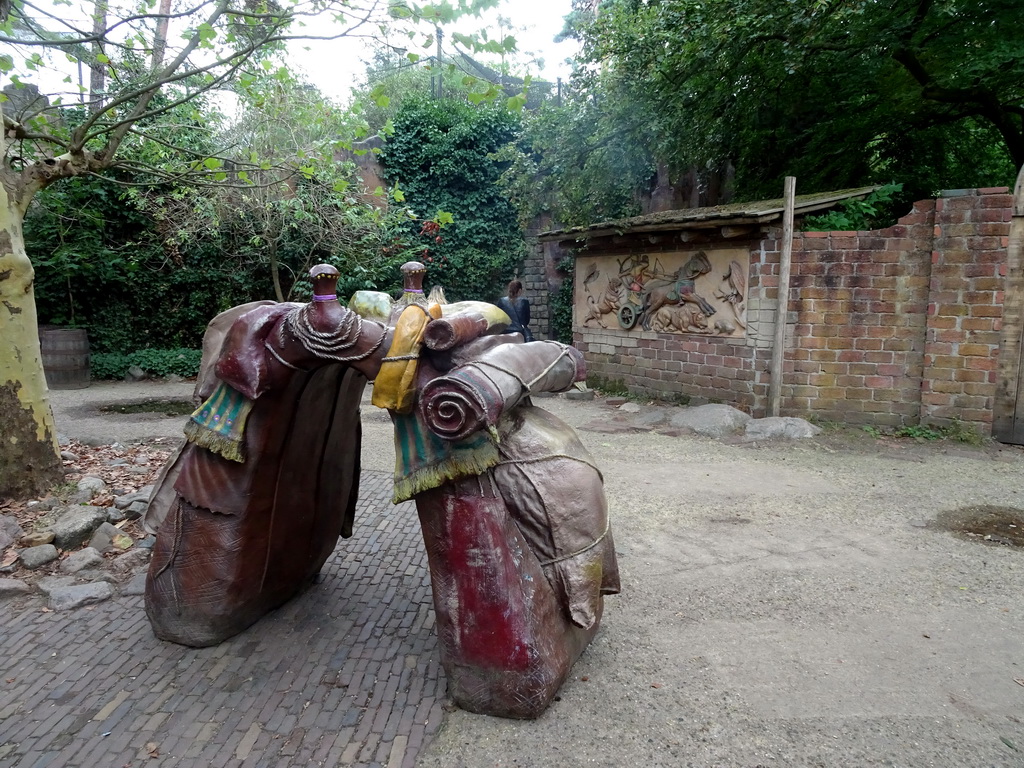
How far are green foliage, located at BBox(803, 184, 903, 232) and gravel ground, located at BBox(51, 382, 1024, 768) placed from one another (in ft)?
10.4

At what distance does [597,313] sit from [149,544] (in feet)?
24.8

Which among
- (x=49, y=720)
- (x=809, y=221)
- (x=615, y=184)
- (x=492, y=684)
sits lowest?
(x=49, y=720)

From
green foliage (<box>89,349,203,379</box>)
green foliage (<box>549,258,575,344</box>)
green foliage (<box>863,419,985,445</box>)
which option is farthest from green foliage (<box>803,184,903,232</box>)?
green foliage (<box>89,349,203,379</box>)

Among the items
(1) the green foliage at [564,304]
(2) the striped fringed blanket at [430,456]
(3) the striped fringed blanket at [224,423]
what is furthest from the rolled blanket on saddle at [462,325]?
(1) the green foliage at [564,304]

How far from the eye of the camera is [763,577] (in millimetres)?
3650

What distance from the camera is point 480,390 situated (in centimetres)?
194

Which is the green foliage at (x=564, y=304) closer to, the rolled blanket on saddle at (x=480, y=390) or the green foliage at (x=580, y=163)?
the green foliage at (x=580, y=163)

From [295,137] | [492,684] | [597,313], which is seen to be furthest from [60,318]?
[492,684]

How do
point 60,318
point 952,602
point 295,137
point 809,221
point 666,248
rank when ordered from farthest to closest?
1. point 60,318
2. point 295,137
3. point 666,248
4. point 809,221
5. point 952,602

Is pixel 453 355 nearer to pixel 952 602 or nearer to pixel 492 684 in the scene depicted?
pixel 492 684

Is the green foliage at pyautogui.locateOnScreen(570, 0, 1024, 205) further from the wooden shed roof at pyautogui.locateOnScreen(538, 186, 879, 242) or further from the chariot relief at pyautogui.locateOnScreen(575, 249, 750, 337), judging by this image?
the chariot relief at pyautogui.locateOnScreen(575, 249, 750, 337)

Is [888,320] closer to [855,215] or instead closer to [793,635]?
[855,215]

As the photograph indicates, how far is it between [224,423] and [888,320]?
7208mm

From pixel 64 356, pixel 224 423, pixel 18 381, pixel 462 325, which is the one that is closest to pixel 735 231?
pixel 462 325
